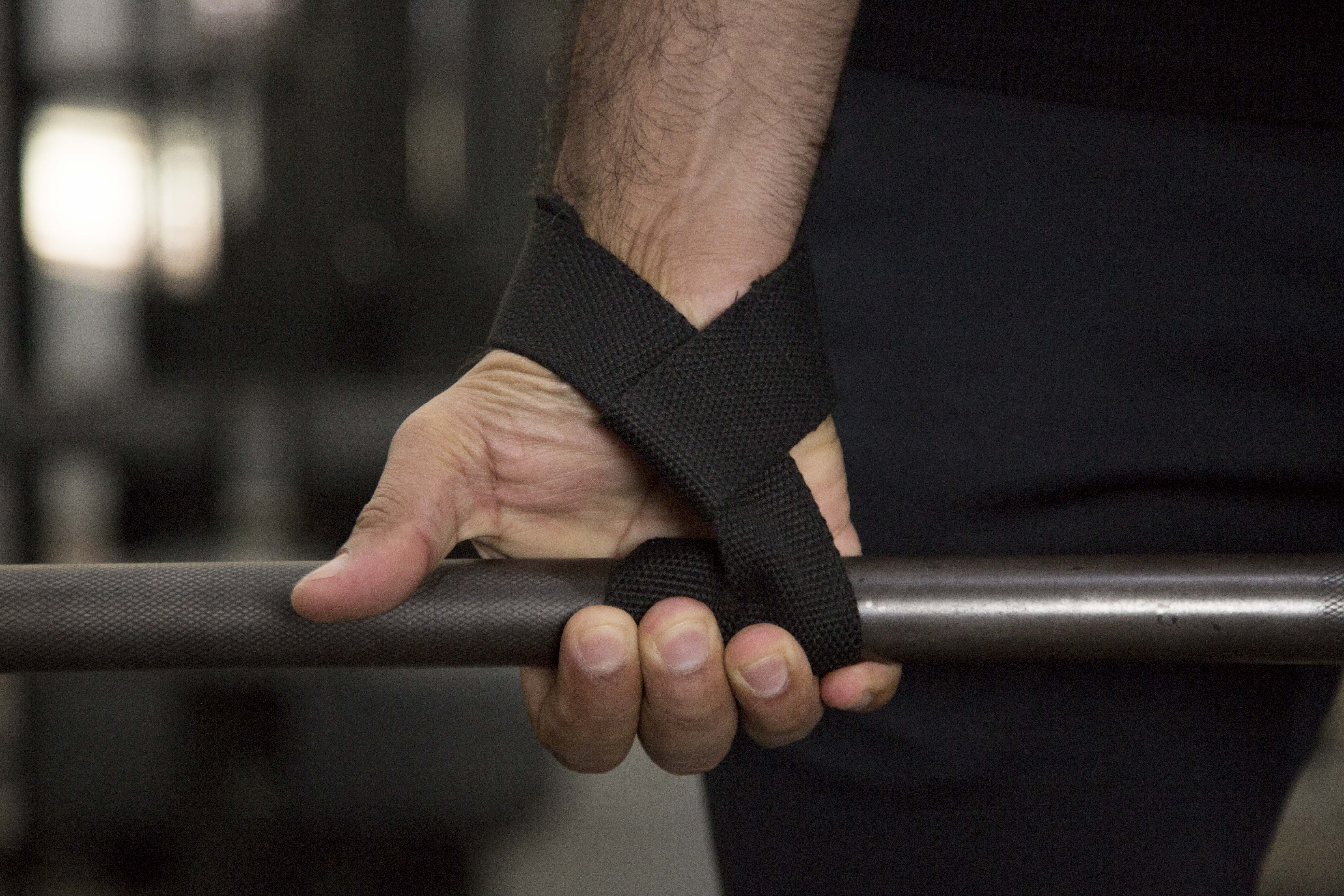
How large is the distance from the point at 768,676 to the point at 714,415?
121 mm

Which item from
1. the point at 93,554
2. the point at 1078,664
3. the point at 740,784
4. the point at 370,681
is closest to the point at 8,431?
the point at 93,554

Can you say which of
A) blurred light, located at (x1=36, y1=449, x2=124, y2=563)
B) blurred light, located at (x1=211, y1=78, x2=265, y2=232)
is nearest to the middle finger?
blurred light, located at (x1=36, y1=449, x2=124, y2=563)

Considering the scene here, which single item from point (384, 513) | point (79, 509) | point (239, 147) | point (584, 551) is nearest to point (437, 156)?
point (239, 147)

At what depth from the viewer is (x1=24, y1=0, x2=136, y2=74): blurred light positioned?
9.62 feet

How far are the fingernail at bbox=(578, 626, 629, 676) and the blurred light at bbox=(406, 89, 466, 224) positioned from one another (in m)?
3.03

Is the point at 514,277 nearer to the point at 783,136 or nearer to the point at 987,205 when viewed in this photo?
the point at 783,136

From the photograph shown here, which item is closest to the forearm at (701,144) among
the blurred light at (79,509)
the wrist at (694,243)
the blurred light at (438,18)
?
the wrist at (694,243)

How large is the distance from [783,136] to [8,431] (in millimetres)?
2578

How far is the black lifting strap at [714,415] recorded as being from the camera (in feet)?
1.56

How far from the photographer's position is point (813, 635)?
48 cm

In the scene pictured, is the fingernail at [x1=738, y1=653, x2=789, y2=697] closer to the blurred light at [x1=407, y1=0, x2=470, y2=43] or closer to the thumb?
the thumb

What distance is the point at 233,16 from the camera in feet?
9.91

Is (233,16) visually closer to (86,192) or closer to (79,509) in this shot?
(86,192)

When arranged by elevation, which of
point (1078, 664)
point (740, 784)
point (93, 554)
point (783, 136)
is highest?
point (783, 136)
